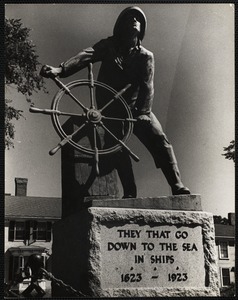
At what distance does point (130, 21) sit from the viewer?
7723 mm

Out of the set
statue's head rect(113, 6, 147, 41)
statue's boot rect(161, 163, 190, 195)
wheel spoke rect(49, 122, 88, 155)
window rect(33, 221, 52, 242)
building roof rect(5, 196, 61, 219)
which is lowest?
window rect(33, 221, 52, 242)

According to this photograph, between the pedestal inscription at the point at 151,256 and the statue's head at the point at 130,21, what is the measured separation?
10.1 feet

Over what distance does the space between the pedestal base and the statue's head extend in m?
2.71

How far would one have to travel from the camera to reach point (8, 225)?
73.7 feet

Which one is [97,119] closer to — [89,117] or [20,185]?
[89,117]

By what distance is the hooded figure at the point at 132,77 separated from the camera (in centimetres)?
746

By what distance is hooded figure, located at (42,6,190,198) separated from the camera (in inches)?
294

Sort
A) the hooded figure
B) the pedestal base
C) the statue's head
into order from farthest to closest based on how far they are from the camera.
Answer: the statue's head < the hooded figure < the pedestal base

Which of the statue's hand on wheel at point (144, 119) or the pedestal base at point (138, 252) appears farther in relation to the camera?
the statue's hand on wheel at point (144, 119)

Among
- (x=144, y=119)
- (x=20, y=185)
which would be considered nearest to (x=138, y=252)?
(x=144, y=119)

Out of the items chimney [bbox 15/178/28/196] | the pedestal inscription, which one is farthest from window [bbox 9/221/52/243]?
the pedestal inscription

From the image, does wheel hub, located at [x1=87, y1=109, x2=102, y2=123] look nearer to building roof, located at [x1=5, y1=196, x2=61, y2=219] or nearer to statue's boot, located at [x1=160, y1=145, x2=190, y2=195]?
statue's boot, located at [x1=160, y1=145, x2=190, y2=195]

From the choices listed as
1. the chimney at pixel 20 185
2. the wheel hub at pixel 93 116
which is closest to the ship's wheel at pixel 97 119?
the wheel hub at pixel 93 116

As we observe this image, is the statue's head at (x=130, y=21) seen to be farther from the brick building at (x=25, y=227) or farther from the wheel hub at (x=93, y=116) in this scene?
the brick building at (x=25, y=227)
